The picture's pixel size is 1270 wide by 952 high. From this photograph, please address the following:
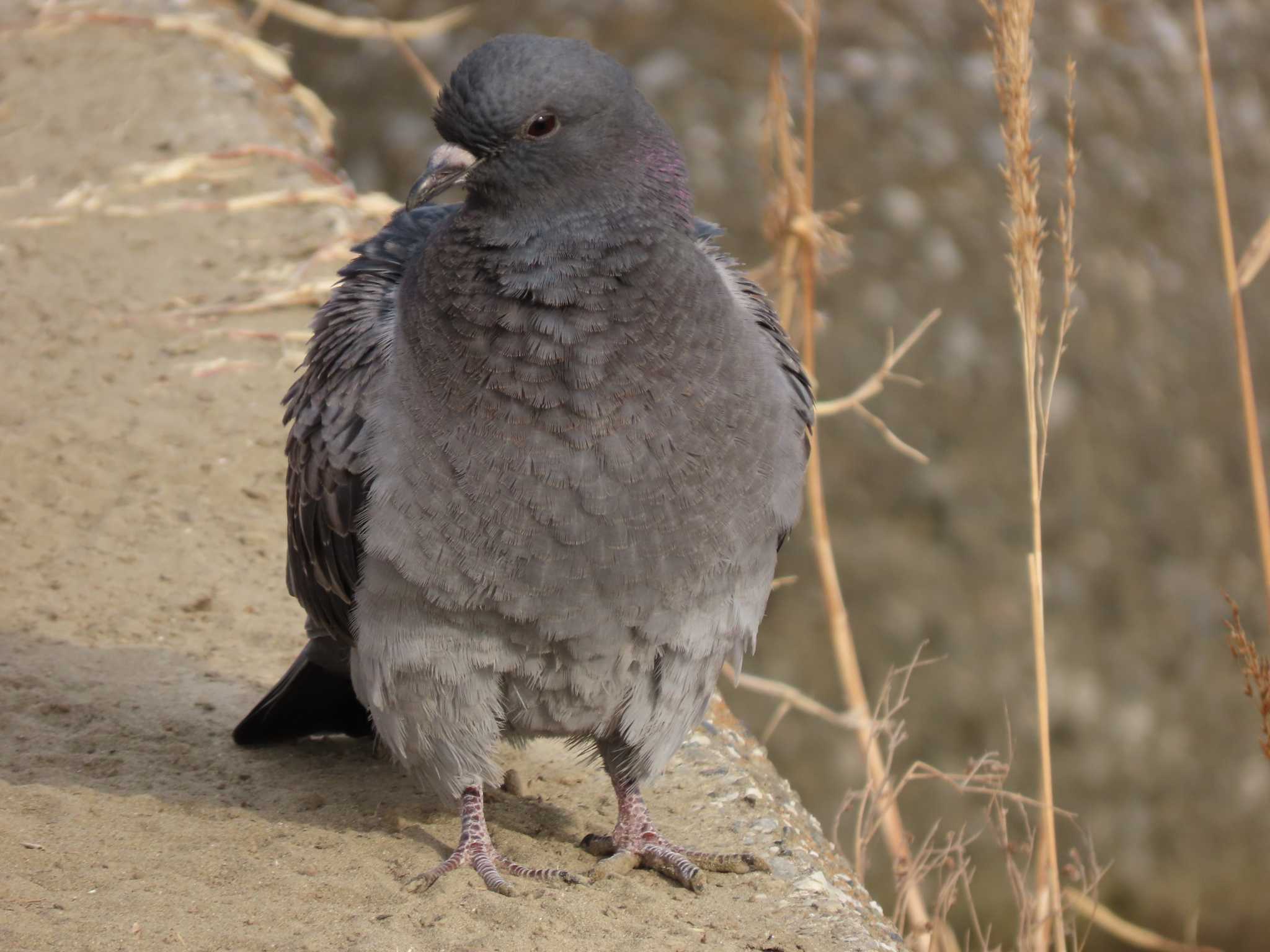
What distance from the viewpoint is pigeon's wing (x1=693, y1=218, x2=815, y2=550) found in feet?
11.9

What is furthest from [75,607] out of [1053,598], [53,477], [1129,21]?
[1129,21]

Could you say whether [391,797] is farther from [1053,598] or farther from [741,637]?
[1053,598]

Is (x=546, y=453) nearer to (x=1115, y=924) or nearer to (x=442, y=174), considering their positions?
(x=442, y=174)

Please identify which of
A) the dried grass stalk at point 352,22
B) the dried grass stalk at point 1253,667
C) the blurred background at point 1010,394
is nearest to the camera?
the dried grass stalk at point 1253,667

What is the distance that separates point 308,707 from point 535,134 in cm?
171

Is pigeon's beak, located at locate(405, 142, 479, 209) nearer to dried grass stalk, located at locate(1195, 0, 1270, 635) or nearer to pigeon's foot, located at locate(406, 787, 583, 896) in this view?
pigeon's foot, located at locate(406, 787, 583, 896)

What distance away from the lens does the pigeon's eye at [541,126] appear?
10.7 ft

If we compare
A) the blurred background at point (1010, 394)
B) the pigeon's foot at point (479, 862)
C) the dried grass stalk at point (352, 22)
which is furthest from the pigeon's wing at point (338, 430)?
the dried grass stalk at point (352, 22)

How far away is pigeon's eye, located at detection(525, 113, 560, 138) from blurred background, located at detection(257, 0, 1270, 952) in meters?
4.57

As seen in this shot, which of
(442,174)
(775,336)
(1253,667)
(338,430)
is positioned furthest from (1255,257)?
(338,430)

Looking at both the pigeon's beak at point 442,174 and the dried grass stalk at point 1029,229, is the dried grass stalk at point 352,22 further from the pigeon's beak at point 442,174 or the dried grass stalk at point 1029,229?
the dried grass stalk at point 1029,229

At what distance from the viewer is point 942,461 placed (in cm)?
817

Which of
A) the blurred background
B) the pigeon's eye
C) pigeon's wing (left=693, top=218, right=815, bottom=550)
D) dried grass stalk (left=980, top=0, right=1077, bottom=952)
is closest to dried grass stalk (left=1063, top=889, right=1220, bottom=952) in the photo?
dried grass stalk (left=980, top=0, right=1077, bottom=952)

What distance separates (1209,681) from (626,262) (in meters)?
6.15
